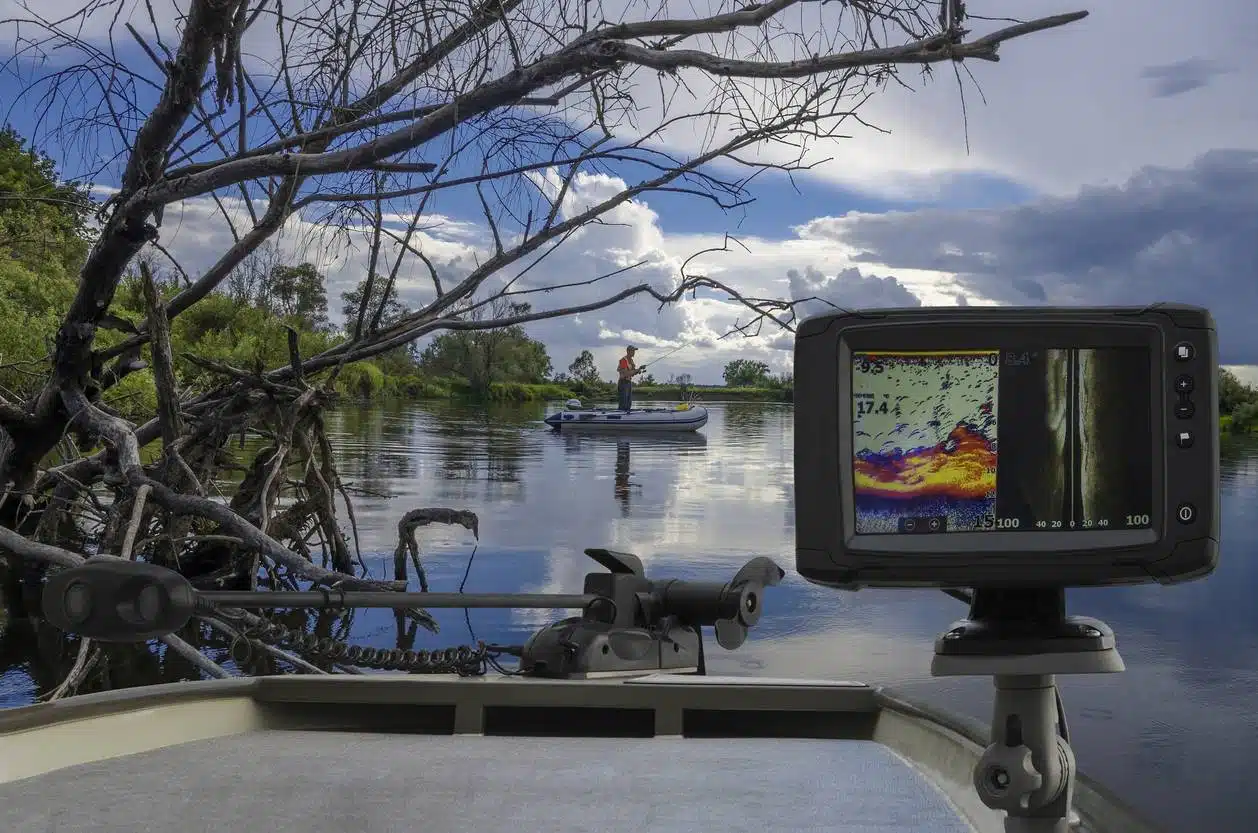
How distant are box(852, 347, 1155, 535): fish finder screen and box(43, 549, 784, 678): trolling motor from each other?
0.38m

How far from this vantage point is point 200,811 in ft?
4.82

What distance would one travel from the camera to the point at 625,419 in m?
35.2

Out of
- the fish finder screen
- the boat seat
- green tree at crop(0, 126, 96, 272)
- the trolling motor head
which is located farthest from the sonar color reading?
green tree at crop(0, 126, 96, 272)

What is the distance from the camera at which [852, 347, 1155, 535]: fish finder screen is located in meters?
0.87

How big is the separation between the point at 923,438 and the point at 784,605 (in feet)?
41.6

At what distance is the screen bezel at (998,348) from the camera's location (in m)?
0.85

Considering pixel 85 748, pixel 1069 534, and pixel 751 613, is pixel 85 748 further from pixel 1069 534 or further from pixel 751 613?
pixel 1069 534

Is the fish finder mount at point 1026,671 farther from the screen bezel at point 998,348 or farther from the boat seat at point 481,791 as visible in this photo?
the boat seat at point 481,791

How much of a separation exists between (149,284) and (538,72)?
2.74m

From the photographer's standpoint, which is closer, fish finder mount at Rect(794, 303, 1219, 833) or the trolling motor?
fish finder mount at Rect(794, 303, 1219, 833)

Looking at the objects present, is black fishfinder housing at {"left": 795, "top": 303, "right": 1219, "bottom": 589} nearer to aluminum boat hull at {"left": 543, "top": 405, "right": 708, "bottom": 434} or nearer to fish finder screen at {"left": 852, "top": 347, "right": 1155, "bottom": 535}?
fish finder screen at {"left": 852, "top": 347, "right": 1155, "bottom": 535}

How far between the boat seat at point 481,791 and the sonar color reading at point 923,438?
70 cm

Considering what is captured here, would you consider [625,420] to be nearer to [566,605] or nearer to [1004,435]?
[566,605]

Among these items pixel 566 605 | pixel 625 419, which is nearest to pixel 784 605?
pixel 566 605
